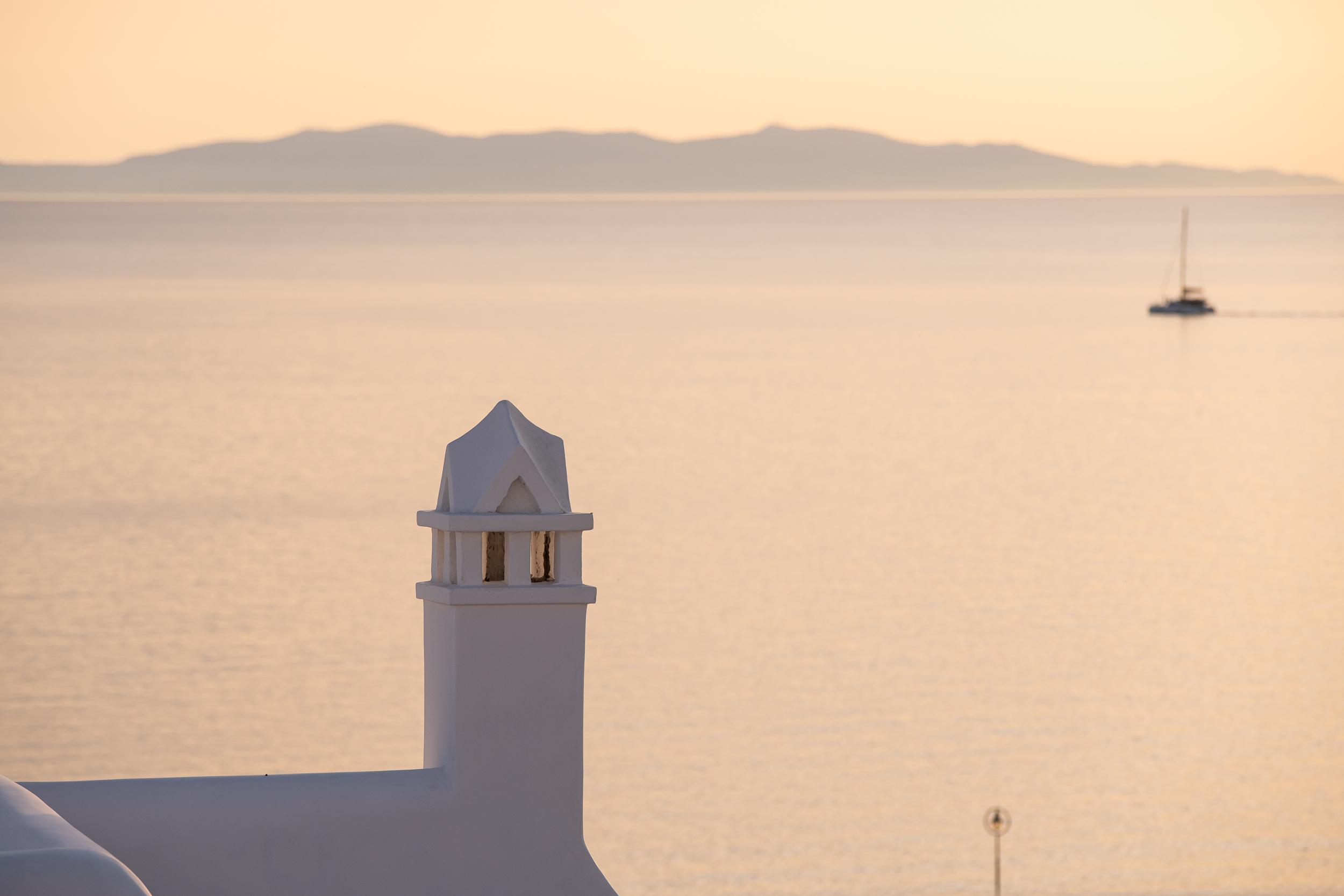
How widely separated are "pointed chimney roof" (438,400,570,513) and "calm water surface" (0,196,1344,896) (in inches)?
719

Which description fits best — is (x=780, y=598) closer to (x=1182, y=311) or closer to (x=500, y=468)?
(x=500, y=468)

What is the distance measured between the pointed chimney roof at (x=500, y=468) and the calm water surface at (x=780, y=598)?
18254 mm

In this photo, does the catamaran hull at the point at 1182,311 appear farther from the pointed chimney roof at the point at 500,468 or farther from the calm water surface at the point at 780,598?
the pointed chimney roof at the point at 500,468

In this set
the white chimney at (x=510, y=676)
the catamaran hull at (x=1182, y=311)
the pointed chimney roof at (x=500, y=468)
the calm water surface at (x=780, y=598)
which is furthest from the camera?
the catamaran hull at (x=1182, y=311)

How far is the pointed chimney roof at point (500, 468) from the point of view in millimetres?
6746

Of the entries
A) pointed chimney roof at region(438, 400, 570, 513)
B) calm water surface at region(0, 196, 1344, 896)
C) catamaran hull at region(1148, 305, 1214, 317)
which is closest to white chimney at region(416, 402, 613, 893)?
pointed chimney roof at region(438, 400, 570, 513)

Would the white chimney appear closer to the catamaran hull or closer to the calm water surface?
the calm water surface

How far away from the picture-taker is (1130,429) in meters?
67.5

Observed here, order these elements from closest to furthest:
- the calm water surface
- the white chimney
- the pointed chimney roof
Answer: the white chimney < the pointed chimney roof < the calm water surface

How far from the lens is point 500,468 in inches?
265

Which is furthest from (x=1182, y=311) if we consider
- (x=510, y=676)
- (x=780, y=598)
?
(x=510, y=676)

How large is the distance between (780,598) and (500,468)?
3300cm

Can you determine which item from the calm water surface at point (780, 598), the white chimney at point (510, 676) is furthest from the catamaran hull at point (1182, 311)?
the white chimney at point (510, 676)

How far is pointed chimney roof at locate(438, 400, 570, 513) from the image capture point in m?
A: 6.75
